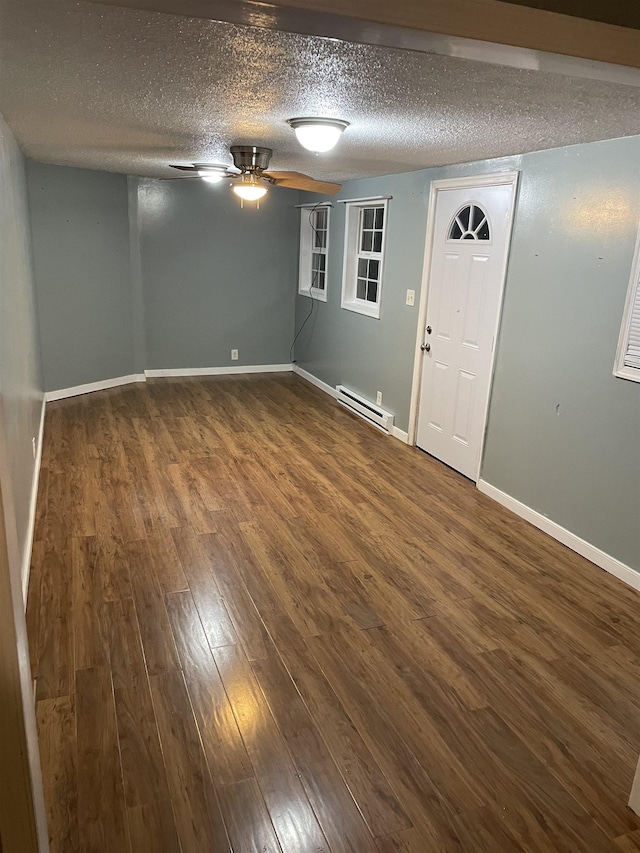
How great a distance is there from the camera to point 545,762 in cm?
206

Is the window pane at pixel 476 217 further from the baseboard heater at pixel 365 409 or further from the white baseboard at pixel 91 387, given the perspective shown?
the white baseboard at pixel 91 387

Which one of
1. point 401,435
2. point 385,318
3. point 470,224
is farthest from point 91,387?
point 470,224

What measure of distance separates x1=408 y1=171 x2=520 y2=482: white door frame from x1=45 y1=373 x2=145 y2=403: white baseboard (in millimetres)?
3328

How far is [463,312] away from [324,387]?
267 centimetres

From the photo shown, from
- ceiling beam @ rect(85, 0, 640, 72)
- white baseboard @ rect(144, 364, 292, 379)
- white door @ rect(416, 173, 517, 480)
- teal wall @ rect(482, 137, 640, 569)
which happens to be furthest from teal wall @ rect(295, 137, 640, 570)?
white baseboard @ rect(144, 364, 292, 379)

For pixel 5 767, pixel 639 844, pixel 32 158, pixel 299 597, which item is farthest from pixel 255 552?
pixel 32 158

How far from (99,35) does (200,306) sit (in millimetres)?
5363

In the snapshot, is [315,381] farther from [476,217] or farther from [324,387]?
[476,217]

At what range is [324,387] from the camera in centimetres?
687

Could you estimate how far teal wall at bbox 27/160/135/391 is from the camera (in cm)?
548

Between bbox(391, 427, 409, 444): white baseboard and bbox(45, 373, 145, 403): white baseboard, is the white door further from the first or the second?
bbox(45, 373, 145, 403): white baseboard

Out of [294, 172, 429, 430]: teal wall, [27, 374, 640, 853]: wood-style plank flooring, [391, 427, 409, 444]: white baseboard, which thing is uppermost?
[294, 172, 429, 430]: teal wall

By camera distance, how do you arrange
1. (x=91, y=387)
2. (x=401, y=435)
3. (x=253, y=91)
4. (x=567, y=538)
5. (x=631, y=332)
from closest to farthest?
(x=253, y=91)
(x=631, y=332)
(x=567, y=538)
(x=401, y=435)
(x=91, y=387)

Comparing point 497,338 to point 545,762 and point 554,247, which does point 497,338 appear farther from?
point 545,762
